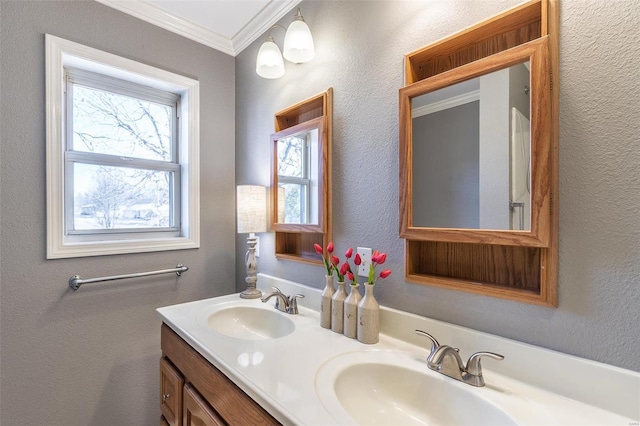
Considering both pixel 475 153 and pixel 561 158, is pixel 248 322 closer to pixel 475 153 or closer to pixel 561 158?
pixel 475 153

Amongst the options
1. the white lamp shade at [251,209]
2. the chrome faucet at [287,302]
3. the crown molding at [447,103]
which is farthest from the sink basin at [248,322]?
the crown molding at [447,103]

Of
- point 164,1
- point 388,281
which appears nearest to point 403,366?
point 388,281

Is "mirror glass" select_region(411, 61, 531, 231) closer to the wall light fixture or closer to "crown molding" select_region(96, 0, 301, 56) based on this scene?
the wall light fixture

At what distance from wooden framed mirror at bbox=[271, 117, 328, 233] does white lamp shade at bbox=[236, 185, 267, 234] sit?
6 cm

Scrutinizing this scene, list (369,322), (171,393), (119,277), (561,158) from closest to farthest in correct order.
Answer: (561,158)
(369,322)
(171,393)
(119,277)

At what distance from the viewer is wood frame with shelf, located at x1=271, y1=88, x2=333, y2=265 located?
1.29 m

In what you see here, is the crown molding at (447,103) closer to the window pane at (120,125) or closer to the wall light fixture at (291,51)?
the wall light fixture at (291,51)

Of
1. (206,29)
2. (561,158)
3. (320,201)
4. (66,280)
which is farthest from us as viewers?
(206,29)

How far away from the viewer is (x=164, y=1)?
1.56 m

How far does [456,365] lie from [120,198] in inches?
72.0

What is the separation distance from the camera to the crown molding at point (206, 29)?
5.00ft

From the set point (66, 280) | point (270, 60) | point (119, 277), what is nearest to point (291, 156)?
point (270, 60)

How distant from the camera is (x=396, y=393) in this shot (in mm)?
834

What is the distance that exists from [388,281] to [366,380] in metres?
0.35
